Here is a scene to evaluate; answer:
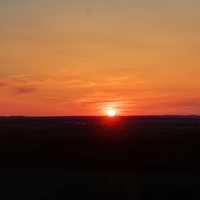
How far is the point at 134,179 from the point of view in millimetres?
26688

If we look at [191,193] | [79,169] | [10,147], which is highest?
[10,147]

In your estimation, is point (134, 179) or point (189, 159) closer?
point (134, 179)

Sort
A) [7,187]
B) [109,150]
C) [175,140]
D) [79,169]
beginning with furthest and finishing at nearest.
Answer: [175,140] < [109,150] < [79,169] < [7,187]

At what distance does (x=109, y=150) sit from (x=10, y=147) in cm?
644

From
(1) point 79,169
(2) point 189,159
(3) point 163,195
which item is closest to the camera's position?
(3) point 163,195

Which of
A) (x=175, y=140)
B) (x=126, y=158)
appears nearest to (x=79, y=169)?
(x=126, y=158)

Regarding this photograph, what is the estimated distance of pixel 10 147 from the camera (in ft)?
134

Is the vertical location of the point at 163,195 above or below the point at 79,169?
below

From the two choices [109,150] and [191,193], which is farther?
[109,150]

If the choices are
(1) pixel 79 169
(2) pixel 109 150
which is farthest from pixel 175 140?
(1) pixel 79 169

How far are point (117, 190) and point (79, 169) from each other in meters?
7.28

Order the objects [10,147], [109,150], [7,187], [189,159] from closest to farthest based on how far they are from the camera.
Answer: [7,187]
[189,159]
[109,150]
[10,147]

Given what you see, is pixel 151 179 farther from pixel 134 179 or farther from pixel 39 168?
pixel 39 168

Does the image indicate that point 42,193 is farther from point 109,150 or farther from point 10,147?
point 10,147
